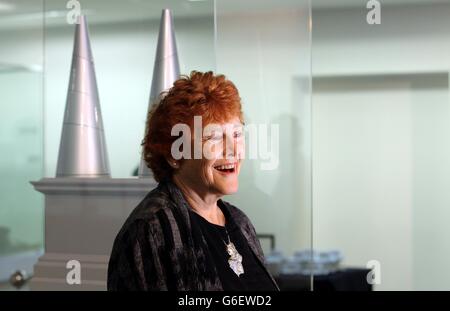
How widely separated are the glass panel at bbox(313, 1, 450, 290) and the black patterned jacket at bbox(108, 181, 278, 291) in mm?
1296

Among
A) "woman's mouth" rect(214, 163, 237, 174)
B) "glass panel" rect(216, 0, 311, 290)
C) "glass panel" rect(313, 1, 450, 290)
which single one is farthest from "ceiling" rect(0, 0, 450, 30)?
"glass panel" rect(313, 1, 450, 290)

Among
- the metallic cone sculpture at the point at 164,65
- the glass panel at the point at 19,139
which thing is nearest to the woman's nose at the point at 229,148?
the metallic cone sculpture at the point at 164,65

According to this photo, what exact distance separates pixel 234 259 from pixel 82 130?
15.8 inches

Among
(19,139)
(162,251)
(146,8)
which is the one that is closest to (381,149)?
(19,139)

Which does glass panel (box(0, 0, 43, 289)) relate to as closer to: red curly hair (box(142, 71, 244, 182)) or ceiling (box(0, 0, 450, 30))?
ceiling (box(0, 0, 450, 30))

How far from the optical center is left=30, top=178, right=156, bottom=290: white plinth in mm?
1186

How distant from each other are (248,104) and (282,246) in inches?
10.2

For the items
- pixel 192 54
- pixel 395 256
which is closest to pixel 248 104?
pixel 192 54

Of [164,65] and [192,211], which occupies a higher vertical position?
[164,65]

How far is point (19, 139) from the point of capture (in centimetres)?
161

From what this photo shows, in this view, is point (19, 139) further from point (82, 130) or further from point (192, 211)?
point (192, 211)

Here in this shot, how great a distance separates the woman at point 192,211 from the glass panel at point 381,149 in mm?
1201

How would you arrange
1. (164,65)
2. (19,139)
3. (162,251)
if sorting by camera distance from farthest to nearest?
1. (19,139)
2. (164,65)
3. (162,251)
